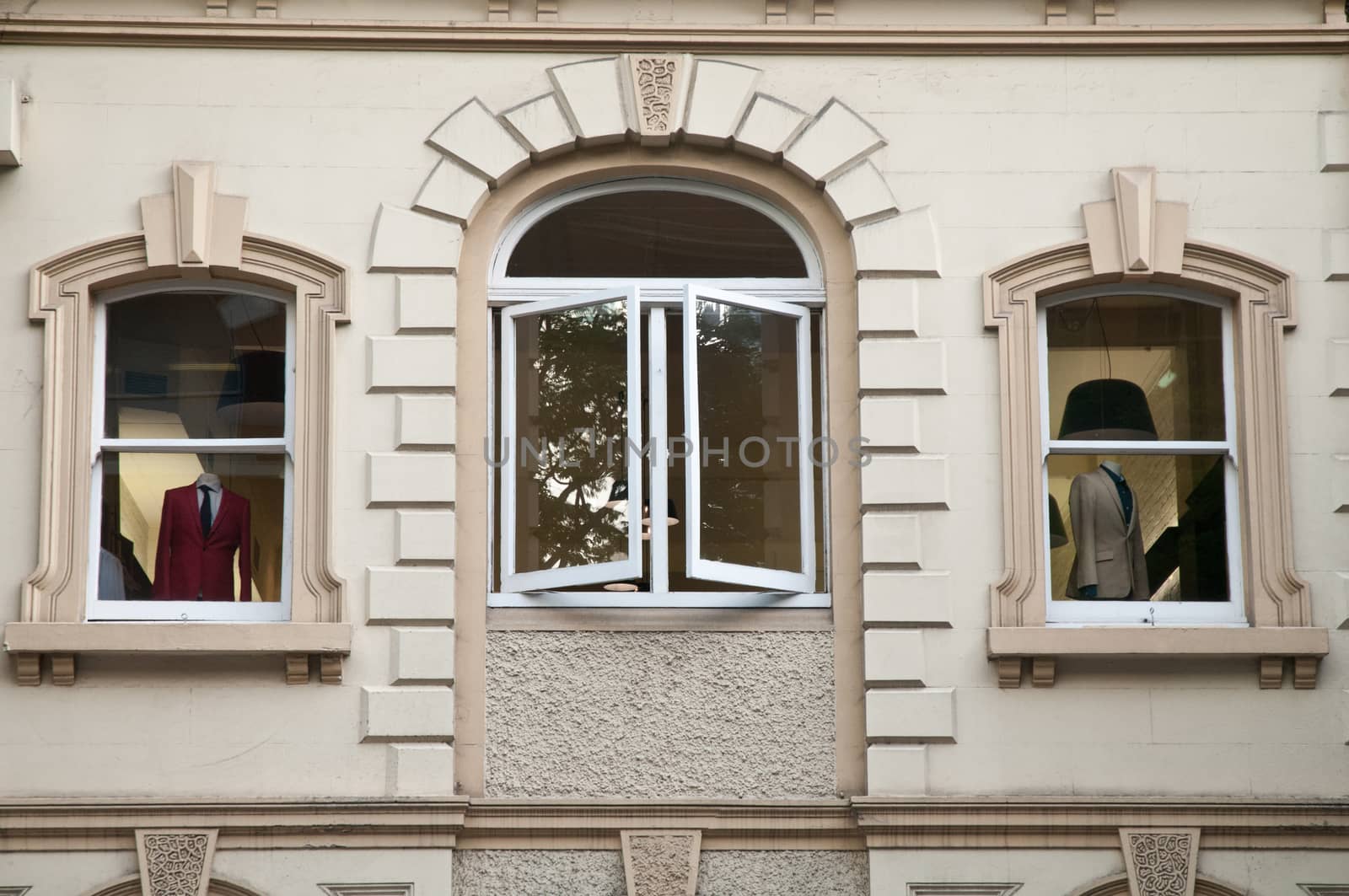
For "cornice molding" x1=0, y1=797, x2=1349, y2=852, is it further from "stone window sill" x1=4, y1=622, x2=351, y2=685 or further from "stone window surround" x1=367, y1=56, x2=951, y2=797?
"stone window sill" x1=4, y1=622, x2=351, y2=685

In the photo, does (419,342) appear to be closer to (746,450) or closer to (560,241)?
(560,241)

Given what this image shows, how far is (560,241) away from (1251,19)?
14.2 ft

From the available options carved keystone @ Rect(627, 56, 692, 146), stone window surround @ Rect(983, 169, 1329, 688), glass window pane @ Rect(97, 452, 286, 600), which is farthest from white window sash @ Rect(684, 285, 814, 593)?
glass window pane @ Rect(97, 452, 286, 600)

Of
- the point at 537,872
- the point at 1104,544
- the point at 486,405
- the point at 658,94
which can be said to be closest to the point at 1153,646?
the point at 1104,544

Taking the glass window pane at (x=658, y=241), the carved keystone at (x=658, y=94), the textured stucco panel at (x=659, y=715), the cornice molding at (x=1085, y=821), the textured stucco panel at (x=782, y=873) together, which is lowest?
the textured stucco panel at (x=782, y=873)

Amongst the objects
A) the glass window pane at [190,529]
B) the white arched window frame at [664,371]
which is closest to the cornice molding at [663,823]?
the white arched window frame at [664,371]

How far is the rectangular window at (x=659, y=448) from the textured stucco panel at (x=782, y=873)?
1.41m

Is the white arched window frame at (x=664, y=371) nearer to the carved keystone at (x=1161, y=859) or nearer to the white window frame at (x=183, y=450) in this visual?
the white window frame at (x=183, y=450)

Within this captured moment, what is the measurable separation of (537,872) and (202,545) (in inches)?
107

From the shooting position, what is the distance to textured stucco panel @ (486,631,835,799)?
1141 centimetres

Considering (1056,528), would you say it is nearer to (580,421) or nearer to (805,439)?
(805,439)

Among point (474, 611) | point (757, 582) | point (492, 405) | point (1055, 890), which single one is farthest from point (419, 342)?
point (1055, 890)

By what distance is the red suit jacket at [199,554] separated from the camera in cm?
1180

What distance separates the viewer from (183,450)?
471 inches
